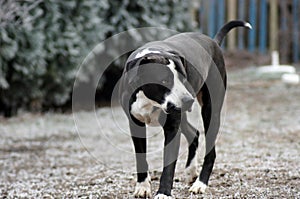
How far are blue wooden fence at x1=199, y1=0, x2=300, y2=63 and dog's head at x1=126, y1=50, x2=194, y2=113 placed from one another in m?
9.02

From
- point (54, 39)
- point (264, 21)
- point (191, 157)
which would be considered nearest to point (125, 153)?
point (191, 157)

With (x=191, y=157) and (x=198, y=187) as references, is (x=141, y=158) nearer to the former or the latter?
(x=198, y=187)

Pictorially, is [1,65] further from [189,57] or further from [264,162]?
[189,57]

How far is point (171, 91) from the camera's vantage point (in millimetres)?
2963

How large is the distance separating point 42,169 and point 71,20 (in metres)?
3.43

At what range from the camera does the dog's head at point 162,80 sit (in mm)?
2963

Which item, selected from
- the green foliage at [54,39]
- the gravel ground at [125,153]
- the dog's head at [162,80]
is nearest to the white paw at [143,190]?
the gravel ground at [125,153]

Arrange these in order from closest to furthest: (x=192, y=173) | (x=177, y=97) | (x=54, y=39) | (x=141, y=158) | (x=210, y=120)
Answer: (x=177, y=97)
(x=141, y=158)
(x=210, y=120)
(x=192, y=173)
(x=54, y=39)

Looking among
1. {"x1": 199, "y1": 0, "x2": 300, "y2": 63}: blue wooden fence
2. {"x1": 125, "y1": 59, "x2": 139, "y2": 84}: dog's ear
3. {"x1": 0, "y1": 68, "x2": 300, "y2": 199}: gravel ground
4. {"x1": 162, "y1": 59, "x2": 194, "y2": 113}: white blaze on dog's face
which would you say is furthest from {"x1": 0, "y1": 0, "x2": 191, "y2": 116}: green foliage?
{"x1": 162, "y1": 59, "x2": 194, "y2": 113}: white blaze on dog's face

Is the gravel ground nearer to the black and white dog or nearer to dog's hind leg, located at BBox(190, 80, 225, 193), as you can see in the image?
dog's hind leg, located at BBox(190, 80, 225, 193)

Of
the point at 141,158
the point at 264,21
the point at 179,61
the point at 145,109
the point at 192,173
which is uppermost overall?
the point at 179,61

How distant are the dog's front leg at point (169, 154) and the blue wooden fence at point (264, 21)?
890 cm

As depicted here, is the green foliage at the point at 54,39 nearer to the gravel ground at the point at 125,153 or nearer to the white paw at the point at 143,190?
the gravel ground at the point at 125,153

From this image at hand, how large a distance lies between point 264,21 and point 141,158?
9.29 m
